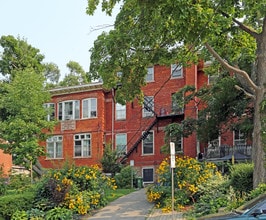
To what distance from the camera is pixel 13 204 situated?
15.5m

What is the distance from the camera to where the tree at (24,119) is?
2598 centimetres

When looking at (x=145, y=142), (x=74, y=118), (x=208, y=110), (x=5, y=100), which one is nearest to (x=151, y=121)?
(x=145, y=142)

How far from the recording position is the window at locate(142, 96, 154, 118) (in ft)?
105

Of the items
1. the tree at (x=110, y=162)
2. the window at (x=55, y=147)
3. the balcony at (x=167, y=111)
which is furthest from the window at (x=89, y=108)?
the balcony at (x=167, y=111)

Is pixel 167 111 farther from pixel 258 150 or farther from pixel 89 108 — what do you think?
pixel 258 150

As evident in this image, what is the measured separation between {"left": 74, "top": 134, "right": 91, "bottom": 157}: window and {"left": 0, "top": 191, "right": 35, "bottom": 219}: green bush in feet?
60.9

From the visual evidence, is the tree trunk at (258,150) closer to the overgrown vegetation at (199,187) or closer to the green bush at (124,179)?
the overgrown vegetation at (199,187)

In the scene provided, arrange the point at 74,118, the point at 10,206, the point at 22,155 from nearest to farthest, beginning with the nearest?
the point at 10,206 < the point at 22,155 < the point at 74,118

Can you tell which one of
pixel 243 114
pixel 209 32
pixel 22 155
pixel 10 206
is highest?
pixel 209 32

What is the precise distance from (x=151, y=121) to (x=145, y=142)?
1.88m

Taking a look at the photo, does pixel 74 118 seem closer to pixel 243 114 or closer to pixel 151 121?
pixel 151 121

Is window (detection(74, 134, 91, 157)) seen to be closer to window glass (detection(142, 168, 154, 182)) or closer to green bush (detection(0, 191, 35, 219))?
window glass (detection(142, 168, 154, 182))

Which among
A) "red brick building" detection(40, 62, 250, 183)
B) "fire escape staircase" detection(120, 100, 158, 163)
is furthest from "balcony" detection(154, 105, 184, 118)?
Result: "fire escape staircase" detection(120, 100, 158, 163)

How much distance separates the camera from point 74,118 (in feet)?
116
